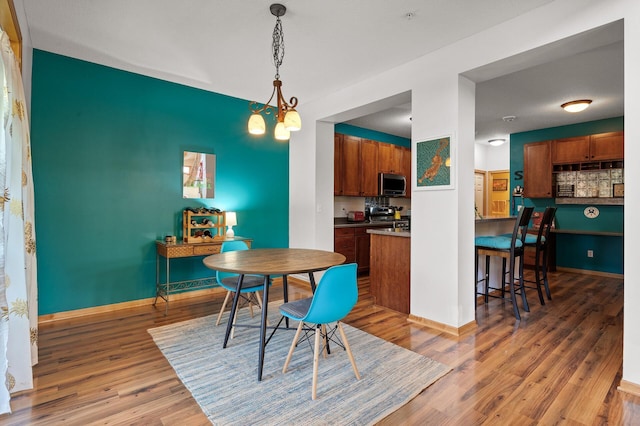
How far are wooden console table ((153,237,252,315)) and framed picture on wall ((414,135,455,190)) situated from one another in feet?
7.21

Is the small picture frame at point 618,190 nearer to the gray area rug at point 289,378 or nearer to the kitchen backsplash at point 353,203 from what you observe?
the kitchen backsplash at point 353,203

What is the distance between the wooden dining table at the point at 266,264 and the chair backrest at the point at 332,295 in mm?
204

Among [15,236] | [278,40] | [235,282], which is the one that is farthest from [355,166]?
[15,236]

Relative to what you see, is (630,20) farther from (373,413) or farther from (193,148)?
(193,148)

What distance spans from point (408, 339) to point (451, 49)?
2.57 metres

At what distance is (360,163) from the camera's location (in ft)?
18.7

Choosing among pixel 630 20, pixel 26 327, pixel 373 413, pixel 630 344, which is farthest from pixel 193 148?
pixel 630 344

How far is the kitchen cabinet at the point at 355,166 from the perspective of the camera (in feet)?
17.7

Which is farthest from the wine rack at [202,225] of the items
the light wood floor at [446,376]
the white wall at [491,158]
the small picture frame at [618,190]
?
the white wall at [491,158]

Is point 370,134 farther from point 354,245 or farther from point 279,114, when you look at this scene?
point 279,114

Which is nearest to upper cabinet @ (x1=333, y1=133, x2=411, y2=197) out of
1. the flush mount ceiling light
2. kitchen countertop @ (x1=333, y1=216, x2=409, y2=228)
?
kitchen countertop @ (x1=333, y1=216, x2=409, y2=228)

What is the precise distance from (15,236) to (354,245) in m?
4.09

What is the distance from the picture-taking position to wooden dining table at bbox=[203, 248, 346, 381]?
2.08 m

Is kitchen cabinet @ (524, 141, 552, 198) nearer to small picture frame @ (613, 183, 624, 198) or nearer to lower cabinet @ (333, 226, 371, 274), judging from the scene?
small picture frame @ (613, 183, 624, 198)
